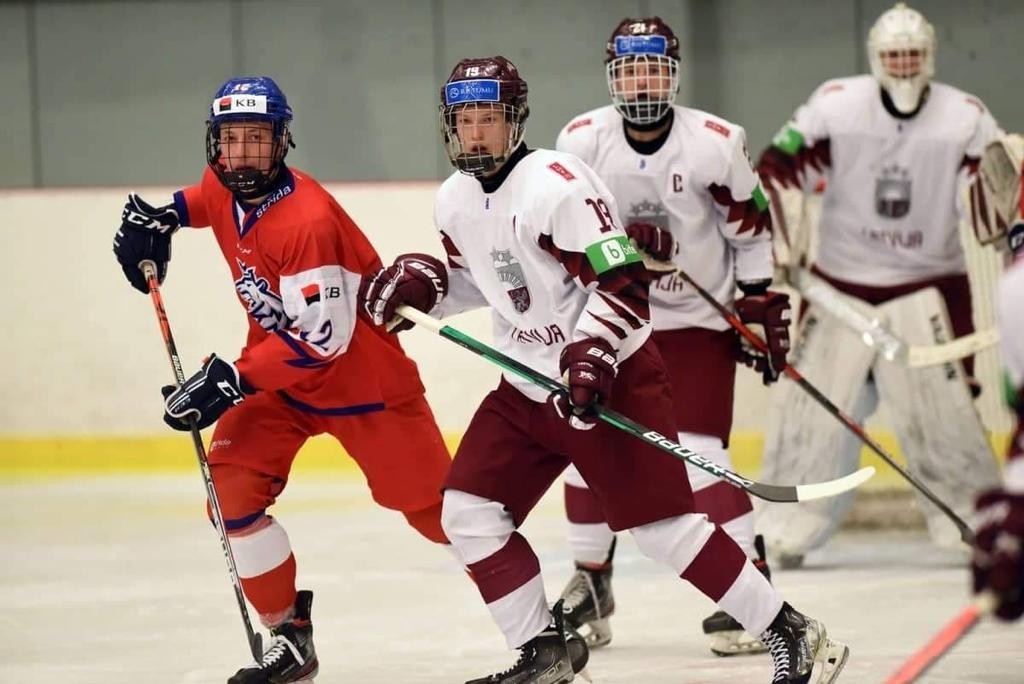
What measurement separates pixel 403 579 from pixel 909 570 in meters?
1.31

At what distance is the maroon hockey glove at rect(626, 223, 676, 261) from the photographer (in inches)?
149

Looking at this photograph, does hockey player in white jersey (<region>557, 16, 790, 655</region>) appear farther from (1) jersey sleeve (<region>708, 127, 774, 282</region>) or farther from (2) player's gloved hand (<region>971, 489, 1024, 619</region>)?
(2) player's gloved hand (<region>971, 489, 1024, 619</region>)

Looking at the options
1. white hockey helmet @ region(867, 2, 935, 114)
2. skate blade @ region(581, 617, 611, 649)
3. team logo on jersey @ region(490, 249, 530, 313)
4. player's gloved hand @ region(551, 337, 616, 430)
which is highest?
white hockey helmet @ region(867, 2, 935, 114)

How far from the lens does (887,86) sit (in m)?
4.76

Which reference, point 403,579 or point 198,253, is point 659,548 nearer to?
point 403,579

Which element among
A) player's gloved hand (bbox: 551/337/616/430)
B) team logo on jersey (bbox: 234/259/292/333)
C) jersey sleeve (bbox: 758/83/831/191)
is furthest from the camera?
jersey sleeve (bbox: 758/83/831/191)

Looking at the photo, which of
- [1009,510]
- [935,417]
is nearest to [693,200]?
[935,417]

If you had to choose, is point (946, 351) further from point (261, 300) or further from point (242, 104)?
point (242, 104)

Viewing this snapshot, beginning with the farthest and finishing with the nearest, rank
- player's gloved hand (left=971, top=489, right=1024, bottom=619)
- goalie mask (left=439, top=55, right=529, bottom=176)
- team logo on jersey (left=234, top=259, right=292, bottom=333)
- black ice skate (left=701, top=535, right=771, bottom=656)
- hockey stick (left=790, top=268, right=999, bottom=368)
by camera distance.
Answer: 1. hockey stick (left=790, top=268, right=999, bottom=368)
2. black ice skate (left=701, top=535, right=771, bottom=656)
3. team logo on jersey (left=234, top=259, right=292, bottom=333)
4. goalie mask (left=439, top=55, right=529, bottom=176)
5. player's gloved hand (left=971, top=489, right=1024, bottom=619)

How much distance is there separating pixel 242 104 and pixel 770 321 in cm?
122

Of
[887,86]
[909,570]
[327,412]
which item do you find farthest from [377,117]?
[327,412]

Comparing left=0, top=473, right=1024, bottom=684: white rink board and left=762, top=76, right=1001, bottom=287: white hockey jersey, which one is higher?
left=762, top=76, right=1001, bottom=287: white hockey jersey

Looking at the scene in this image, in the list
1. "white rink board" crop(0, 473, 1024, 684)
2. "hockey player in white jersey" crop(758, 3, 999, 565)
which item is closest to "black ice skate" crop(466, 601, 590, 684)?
"white rink board" crop(0, 473, 1024, 684)

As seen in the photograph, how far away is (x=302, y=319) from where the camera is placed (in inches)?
126
